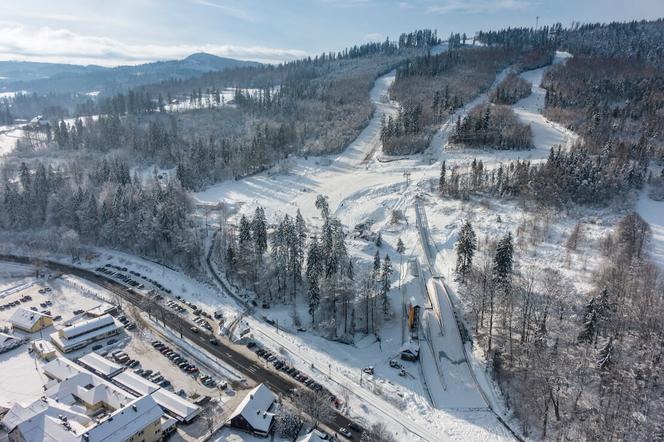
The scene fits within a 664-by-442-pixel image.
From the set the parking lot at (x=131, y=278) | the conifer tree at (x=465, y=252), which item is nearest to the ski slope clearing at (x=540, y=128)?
the conifer tree at (x=465, y=252)

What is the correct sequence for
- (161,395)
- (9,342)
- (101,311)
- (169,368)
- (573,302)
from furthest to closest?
(101,311) < (573,302) < (9,342) < (169,368) < (161,395)

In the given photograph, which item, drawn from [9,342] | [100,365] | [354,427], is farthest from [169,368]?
[354,427]

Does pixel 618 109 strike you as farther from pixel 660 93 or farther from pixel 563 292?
pixel 563 292

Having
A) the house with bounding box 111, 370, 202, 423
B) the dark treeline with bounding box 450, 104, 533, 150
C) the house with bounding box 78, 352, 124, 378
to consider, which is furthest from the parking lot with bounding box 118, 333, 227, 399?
the dark treeline with bounding box 450, 104, 533, 150

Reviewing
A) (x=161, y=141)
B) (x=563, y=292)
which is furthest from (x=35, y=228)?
(x=563, y=292)

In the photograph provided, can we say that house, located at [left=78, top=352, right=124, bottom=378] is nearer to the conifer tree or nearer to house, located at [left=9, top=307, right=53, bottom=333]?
house, located at [left=9, top=307, right=53, bottom=333]

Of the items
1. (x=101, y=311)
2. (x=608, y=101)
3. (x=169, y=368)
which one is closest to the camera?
(x=169, y=368)

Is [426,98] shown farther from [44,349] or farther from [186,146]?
[44,349]
